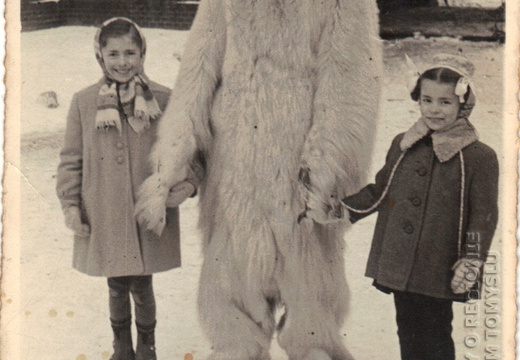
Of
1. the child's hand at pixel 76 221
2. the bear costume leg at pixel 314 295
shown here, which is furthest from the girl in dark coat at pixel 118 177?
the bear costume leg at pixel 314 295

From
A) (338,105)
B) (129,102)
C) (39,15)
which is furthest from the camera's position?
(39,15)

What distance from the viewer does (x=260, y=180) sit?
1432 millimetres

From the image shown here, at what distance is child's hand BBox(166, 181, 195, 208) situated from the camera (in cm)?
148

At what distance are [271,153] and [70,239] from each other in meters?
0.47

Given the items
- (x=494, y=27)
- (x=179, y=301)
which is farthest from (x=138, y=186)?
(x=494, y=27)

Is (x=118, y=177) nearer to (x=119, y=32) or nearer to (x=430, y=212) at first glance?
(x=119, y=32)

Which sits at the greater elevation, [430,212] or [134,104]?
[134,104]

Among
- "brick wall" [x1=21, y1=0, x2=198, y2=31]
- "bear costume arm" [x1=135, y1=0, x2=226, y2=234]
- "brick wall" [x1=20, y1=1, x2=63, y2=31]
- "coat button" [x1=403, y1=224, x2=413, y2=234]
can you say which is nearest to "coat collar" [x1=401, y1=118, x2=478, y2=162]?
"coat button" [x1=403, y1=224, x2=413, y2=234]

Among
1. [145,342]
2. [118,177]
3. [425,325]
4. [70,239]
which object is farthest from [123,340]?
[425,325]

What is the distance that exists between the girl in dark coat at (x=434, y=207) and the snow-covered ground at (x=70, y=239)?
42 millimetres

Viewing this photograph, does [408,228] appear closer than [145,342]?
Yes

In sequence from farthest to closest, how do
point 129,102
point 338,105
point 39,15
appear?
point 39,15 → point 129,102 → point 338,105

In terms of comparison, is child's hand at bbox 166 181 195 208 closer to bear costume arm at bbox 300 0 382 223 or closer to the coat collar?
bear costume arm at bbox 300 0 382 223

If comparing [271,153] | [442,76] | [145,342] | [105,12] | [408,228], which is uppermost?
[105,12]
